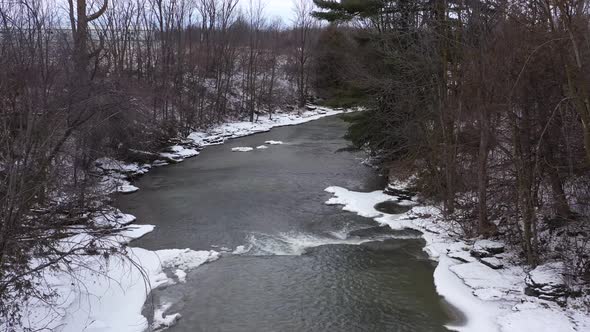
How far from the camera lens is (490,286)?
408 inches

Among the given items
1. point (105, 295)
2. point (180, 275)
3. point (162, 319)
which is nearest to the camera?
point (162, 319)

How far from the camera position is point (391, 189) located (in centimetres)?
1931

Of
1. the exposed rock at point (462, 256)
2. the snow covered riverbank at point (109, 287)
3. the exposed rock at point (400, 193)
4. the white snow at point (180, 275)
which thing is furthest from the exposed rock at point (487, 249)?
the white snow at point (180, 275)

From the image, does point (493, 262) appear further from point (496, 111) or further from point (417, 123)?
point (417, 123)

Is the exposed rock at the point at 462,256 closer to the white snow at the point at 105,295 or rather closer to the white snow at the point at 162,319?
the white snow at the point at 105,295

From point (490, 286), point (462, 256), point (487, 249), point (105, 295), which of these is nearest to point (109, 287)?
point (105, 295)

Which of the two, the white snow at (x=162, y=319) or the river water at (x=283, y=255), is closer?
the white snow at (x=162, y=319)

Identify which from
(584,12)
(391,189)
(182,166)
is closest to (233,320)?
(584,12)

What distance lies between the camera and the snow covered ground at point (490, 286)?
8.70m

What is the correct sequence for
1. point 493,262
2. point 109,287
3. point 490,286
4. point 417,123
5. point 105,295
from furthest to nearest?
point 417,123
point 493,262
point 490,286
point 109,287
point 105,295

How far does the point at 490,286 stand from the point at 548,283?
119 cm

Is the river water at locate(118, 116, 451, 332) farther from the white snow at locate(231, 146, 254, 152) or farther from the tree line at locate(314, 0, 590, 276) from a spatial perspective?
the white snow at locate(231, 146, 254, 152)

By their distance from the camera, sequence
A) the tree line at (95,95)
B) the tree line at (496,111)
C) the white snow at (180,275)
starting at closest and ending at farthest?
the tree line at (95,95), the tree line at (496,111), the white snow at (180,275)

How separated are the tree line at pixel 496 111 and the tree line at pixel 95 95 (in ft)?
26.8
